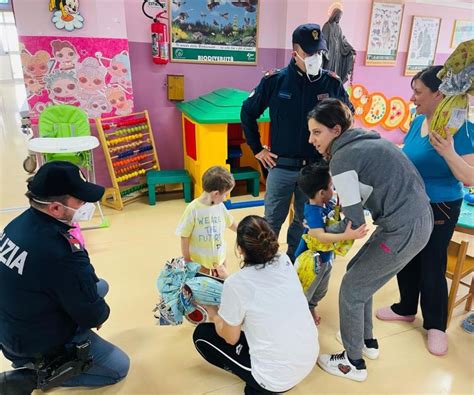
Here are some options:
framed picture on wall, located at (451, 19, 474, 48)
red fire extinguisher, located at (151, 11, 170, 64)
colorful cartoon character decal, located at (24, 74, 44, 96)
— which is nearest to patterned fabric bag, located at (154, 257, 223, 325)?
colorful cartoon character decal, located at (24, 74, 44, 96)

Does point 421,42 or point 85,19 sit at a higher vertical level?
point 85,19

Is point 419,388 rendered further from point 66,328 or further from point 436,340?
point 66,328

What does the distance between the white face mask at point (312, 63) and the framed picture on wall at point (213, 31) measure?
7.40 feet

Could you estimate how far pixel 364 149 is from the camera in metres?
1.59

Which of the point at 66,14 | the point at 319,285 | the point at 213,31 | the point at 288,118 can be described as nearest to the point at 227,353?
the point at 319,285

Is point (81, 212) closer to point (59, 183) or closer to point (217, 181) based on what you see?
point (59, 183)

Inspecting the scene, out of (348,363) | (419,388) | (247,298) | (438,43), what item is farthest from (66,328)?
(438,43)

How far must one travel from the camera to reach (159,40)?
13.0ft

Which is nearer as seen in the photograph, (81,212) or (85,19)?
(81,212)

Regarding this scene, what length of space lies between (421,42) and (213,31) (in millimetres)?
3602

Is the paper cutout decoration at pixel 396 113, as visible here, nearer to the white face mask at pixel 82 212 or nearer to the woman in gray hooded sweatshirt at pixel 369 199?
Result: the woman in gray hooded sweatshirt at pixel 369 199

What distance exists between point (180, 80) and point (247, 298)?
3334 millimetres

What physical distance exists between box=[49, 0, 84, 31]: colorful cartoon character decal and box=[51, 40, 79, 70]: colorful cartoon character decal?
0.48 feet

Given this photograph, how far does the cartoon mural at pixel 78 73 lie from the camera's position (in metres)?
3.58
